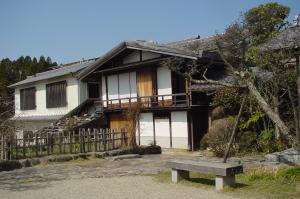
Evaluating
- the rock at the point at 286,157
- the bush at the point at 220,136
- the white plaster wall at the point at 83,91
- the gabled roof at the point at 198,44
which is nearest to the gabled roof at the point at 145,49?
the gabled roof at the point at 198,44

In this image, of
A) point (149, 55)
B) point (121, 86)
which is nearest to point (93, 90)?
point (121, 86)

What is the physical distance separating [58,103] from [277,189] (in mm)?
26352

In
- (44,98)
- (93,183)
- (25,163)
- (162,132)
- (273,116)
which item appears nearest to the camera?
(273,116)

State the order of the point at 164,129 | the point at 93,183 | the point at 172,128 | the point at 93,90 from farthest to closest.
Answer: the point at 93,90 < the point at 164,129 < the point at 172,128 < the point at 93,183

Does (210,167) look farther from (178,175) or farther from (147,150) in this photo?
(147,150)

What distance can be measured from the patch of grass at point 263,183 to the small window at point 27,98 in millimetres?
27225

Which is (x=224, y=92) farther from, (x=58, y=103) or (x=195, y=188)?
(x=58, y=103)

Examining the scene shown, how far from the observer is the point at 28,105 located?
3697cm

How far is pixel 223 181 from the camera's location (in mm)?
9781

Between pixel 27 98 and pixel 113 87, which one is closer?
pixel 113 87

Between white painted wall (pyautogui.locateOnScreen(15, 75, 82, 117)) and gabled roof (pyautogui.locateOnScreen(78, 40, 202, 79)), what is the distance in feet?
10.1

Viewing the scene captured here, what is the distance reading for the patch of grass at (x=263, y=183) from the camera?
29.2 ft

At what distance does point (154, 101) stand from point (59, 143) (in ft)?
25.3

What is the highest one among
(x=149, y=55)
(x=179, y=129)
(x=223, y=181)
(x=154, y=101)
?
(x=149, y=55)
